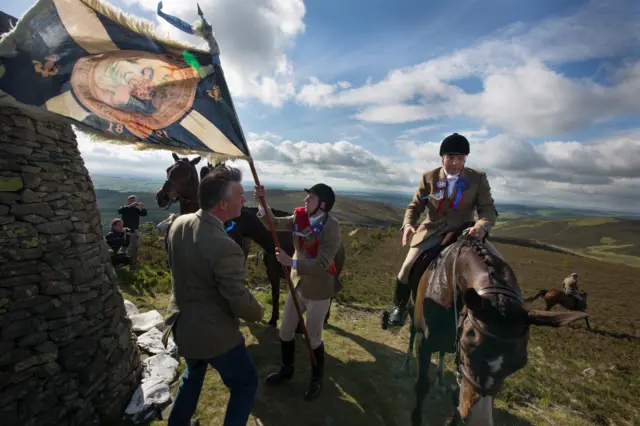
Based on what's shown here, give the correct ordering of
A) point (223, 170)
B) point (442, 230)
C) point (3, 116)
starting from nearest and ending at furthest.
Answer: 1. point (223, 170)
2. point (3, 116)
3. point (442, 230)

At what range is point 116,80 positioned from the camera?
3328mm

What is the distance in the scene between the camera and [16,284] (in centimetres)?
366

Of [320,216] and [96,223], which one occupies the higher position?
[320,216]

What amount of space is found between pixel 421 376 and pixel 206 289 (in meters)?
3.36

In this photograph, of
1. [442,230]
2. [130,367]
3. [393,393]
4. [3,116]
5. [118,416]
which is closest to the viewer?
[3,116]

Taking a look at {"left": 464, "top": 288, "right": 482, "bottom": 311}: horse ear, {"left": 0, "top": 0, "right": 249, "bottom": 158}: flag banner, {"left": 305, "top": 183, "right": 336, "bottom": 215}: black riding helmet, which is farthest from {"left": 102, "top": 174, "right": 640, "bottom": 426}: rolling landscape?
{"left": 0, "top": 0, "right": 249, "bottom": 158}: flag banner

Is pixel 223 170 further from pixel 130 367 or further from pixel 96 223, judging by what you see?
pixel 130 367

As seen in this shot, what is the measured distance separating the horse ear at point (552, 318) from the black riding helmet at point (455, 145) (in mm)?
2771

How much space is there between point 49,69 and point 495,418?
7.75m

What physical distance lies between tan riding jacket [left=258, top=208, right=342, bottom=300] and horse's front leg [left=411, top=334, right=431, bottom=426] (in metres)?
1.49

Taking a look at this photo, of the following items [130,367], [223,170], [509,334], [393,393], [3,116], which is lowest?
[393,393]

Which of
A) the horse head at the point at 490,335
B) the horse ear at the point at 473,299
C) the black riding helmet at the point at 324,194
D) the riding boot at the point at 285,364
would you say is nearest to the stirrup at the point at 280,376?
the riding boot at the point at 285,364

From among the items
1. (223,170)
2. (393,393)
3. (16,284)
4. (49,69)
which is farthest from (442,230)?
(16,284)

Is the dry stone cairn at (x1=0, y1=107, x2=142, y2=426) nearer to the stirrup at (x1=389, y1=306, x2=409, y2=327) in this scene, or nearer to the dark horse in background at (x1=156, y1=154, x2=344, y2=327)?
the dark horse in background at (x1=156, y1=154, x2=344, y2=327)
